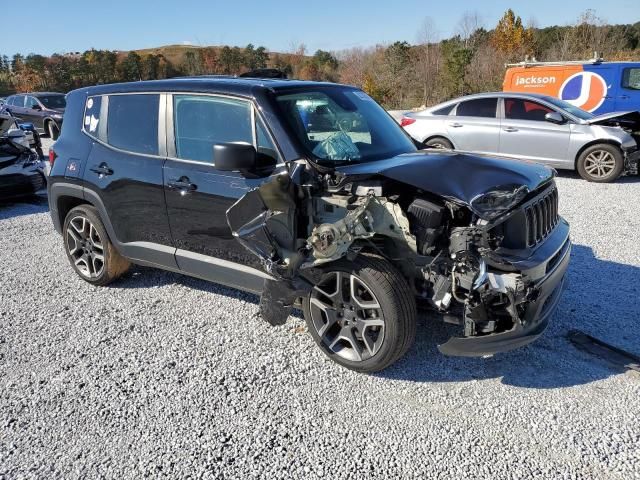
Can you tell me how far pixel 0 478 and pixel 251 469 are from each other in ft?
4.09

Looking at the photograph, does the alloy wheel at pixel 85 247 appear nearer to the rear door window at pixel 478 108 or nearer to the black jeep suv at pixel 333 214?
the black jeep suv at pixel 333 214

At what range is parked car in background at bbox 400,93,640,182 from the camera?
8.94 meters

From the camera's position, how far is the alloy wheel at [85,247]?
4738mm

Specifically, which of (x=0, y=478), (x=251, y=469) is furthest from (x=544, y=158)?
(x=0, y=478)

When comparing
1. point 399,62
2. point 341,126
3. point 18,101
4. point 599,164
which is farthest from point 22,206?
point 399,62

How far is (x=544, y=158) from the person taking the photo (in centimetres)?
943

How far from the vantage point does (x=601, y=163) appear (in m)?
9.08

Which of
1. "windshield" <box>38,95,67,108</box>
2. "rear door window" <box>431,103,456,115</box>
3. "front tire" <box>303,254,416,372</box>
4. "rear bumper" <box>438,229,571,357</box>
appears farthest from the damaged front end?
"windshield" <box>38,95,67,108</box>

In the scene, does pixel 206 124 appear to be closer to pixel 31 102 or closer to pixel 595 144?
pixel 595 144

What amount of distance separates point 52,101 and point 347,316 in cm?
1872

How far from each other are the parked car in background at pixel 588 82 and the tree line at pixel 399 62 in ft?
26.3

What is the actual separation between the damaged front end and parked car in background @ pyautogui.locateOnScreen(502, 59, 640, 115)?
12.6 m

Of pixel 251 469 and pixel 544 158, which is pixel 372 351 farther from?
pixel 544 158

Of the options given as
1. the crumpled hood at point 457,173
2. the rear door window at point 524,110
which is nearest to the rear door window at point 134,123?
the crumpled hood at point 457,173
